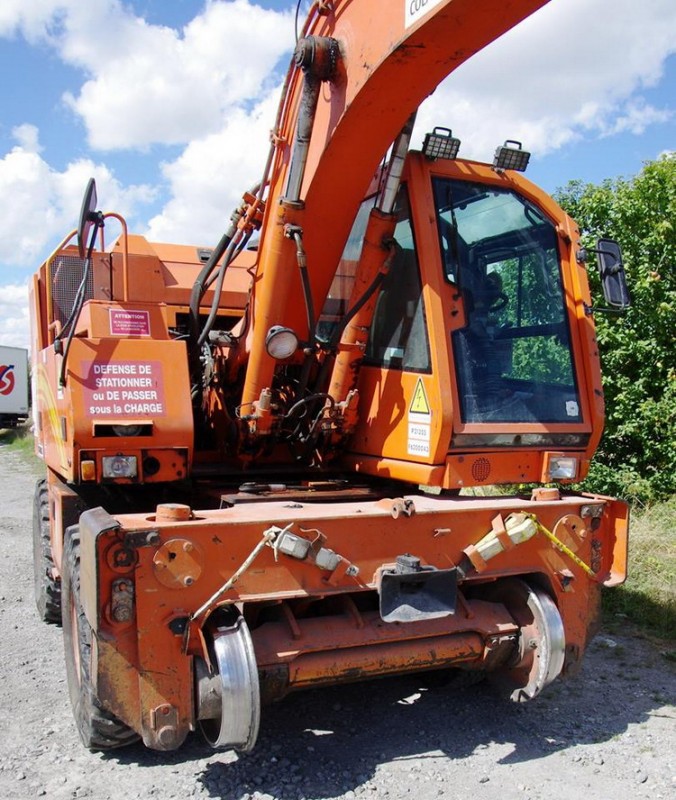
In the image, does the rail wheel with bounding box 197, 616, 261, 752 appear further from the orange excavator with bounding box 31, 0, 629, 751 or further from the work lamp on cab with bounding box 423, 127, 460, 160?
the work lamp on cab with bounding box 423, 127, 460, 160

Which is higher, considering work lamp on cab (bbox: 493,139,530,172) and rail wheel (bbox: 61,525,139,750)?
work lamp on cab (bbox: 493,139,530,172)

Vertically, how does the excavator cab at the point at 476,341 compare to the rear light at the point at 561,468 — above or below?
above

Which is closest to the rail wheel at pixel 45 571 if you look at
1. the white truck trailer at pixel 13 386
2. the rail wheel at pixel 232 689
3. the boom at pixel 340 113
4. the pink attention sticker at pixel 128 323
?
the pink attention sticker at pixel 128 323

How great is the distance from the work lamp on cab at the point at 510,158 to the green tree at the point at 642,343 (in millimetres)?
4074

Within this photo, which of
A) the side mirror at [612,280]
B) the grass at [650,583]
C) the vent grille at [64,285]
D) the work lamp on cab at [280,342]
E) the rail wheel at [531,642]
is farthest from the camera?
the grass at [650,583]

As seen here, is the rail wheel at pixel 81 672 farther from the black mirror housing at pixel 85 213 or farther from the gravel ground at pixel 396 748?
the black mirror housing at pixel 85 213

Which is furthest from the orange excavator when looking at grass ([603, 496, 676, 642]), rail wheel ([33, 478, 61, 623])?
grass ([603, 496, 676, 642])

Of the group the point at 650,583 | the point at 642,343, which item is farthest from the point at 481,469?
the point at 642,343

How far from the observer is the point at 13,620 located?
5805mm

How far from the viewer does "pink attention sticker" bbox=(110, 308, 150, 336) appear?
4.12 metres

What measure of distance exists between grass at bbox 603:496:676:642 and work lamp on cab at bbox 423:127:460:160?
3.69m

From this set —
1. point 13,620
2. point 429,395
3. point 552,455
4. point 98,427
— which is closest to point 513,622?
point 552,455

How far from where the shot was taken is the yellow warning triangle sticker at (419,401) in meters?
3.84

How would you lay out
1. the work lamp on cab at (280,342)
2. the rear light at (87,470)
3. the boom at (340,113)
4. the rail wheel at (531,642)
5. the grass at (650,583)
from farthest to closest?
the grass at (650,583), the work lamp on cab at (280,342), the rear light at (87,470), the rail wheel at (531,642), the boom at (340,113)
